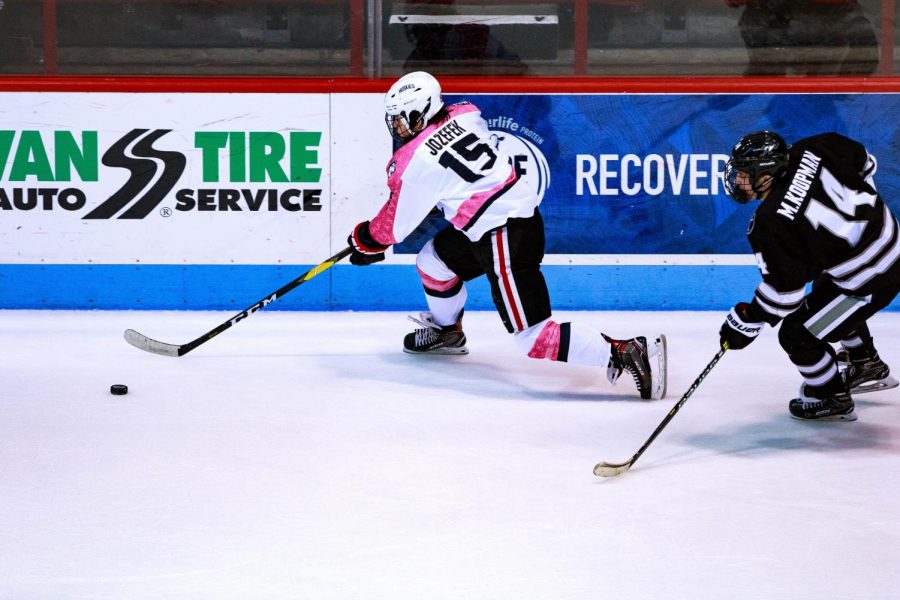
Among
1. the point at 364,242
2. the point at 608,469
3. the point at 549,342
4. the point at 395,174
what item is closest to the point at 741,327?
the point at 608,469

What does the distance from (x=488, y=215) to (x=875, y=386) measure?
1.29m

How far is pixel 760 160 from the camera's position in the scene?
9.63 feet

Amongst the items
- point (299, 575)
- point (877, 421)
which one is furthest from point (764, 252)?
point (299, 575)

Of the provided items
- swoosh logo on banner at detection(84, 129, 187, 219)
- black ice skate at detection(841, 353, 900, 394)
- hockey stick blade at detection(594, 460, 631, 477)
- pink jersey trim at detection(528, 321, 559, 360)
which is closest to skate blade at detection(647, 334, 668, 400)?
pink jersey trim at detection(528, 321, 559, 360)

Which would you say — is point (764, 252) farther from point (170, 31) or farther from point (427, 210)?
point (170, 31)

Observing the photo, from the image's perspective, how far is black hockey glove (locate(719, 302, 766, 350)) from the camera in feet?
9.66

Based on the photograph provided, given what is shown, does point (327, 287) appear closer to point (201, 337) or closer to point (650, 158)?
point (201, 337)

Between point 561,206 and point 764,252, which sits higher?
point 764,252

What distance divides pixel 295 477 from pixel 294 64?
2.85m

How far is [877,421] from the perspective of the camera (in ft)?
10.6

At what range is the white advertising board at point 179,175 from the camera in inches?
198

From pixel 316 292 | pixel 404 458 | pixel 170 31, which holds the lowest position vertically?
pixel 316 292

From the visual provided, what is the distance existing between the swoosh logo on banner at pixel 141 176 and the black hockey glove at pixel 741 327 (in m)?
2.85

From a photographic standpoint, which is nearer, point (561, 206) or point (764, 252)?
point (764, 252)
